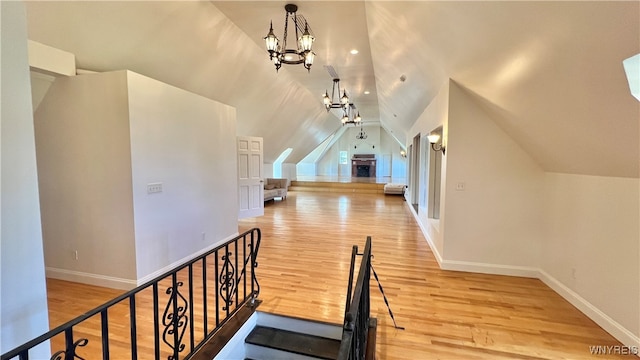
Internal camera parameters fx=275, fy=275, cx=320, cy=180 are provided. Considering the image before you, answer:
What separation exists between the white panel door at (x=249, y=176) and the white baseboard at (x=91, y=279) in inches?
132

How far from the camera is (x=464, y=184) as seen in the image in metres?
3.65

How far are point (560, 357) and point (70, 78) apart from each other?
5.37 m

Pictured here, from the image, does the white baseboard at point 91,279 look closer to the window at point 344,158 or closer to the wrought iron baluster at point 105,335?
the wrought iron baluster at point 105,335

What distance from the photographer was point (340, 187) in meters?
12.7

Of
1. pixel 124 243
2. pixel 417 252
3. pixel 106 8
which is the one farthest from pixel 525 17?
pixel 124 243

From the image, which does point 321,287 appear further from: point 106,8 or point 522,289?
point 106,8

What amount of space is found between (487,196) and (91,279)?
500 centimetres

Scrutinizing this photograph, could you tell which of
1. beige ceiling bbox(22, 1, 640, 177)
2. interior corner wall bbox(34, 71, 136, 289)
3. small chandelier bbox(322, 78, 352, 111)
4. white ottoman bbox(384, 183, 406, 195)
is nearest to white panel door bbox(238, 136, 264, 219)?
beige ceiling bbox(22, 1, 640, 177)

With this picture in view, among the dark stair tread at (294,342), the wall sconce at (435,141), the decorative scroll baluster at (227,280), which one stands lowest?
the dark stair tread at (294,342)

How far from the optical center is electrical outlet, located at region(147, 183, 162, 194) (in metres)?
3.23

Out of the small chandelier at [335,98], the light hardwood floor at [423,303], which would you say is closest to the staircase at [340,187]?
the small chandelier at [335,98]

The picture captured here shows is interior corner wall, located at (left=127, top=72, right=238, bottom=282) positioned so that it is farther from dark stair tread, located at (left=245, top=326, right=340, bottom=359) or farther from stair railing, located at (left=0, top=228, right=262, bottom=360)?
dark stair tread, located at (left=245, top=326, right=340, bottom=359)

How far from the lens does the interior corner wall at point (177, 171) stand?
3.12 m

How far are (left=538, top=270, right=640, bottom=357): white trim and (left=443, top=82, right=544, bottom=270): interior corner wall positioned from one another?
0.34 metres
